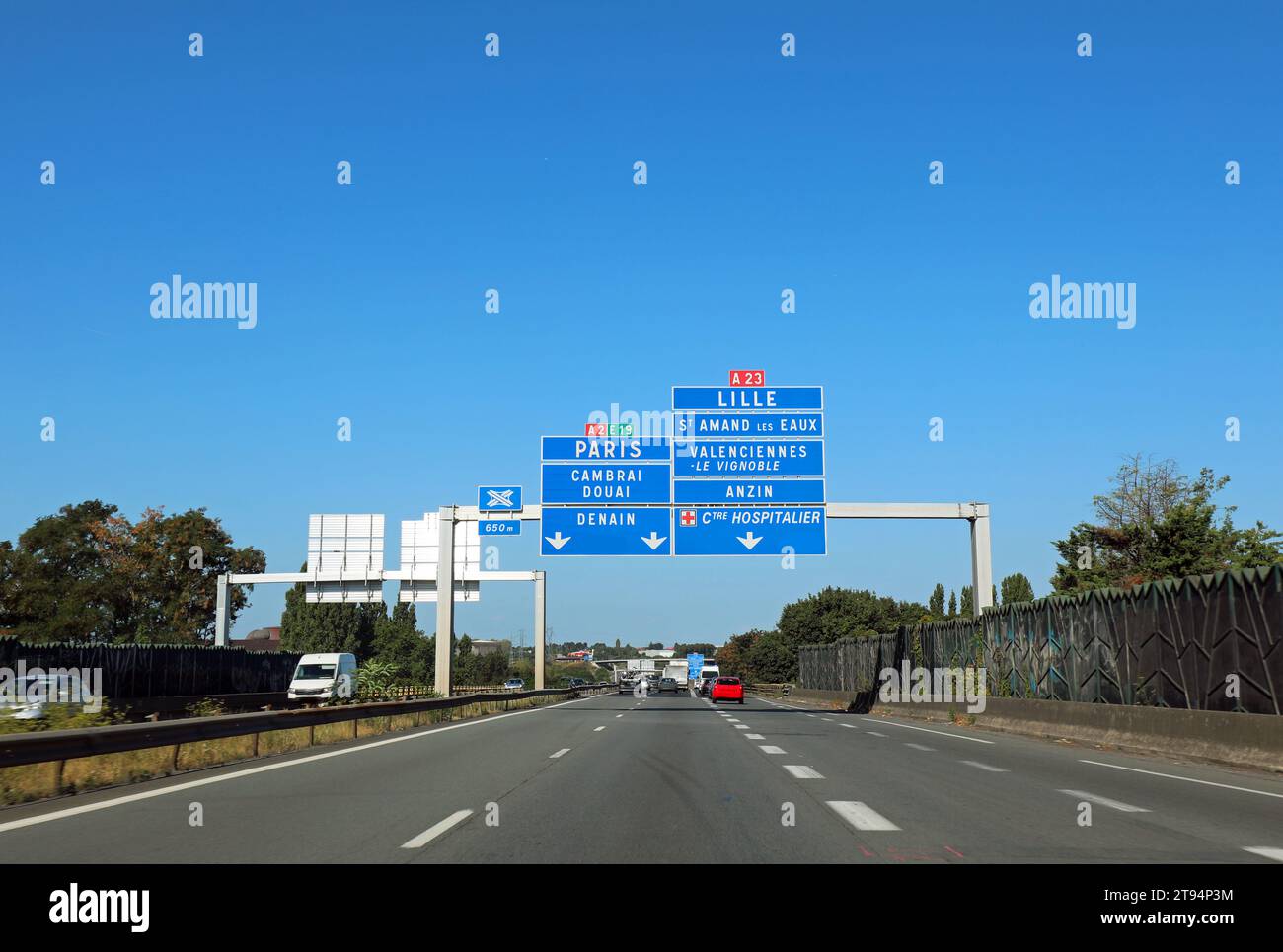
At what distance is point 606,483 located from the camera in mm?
35312

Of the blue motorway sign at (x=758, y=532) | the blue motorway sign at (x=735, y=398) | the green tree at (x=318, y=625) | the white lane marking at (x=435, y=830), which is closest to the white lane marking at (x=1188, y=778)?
the white lane marking at (x=435, y=830)

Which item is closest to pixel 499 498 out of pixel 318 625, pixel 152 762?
pixel 152 762

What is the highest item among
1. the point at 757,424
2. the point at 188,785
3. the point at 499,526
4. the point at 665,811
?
the point at 757,424

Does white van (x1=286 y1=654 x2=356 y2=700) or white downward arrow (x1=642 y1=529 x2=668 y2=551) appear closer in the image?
white downward arrow (x1=642 y1=529 x2=668 y2=551)

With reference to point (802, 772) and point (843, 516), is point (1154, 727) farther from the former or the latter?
point (843, 516)

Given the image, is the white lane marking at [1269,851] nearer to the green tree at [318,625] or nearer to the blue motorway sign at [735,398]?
the blue motorway sign at [735,398]

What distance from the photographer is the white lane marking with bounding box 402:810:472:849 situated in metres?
8.66

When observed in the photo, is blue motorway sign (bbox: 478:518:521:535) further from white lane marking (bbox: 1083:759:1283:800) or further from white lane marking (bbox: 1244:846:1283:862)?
white lane marking (bbox: 1244:846:1283:862)

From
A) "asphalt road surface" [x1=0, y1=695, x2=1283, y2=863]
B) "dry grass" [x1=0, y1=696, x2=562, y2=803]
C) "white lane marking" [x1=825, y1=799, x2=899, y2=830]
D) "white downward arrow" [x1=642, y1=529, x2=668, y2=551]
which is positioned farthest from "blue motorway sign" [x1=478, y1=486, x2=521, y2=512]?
"white lane marking" [x1=825, y1=799, x2=899, y2=830]

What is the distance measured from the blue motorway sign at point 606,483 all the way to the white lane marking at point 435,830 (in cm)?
2447

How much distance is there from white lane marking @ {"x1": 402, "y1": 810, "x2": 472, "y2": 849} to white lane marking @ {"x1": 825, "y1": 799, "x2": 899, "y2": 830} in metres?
3.34

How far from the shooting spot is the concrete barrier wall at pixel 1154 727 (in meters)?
17.1

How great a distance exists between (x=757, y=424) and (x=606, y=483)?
487cm
